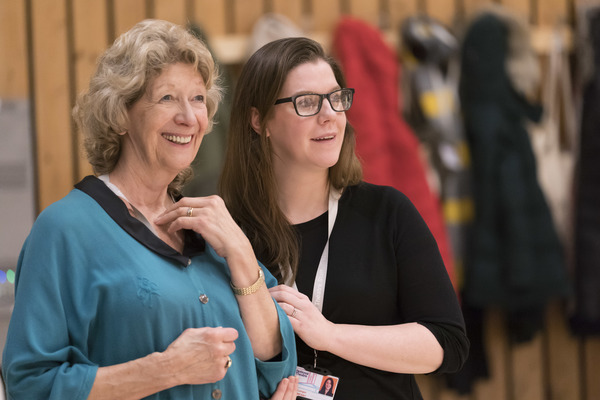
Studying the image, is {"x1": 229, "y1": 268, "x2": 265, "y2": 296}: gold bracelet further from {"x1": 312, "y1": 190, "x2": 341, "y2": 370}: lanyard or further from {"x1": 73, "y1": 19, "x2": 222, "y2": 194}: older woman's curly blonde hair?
{"x1": 73, "y1": 19, "x2": 222, "y2": 194}: older woman's curly blonde hair

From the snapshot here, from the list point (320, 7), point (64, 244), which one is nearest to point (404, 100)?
point (320, 7)

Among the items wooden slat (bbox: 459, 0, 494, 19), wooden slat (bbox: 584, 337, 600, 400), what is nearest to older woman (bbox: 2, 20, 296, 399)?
wooden slat (bbox: 459, 0, 494, 19)

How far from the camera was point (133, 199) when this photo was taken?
1.52 meters

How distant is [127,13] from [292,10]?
76 cm

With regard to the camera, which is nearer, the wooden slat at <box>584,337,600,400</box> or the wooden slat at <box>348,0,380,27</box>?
the wooden slat at <box>348,0,380,27</box>

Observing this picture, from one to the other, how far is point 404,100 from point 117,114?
2.23m

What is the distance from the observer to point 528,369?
3.92 meters

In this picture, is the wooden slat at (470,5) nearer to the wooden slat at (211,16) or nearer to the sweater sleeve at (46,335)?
the wooden slat at (211,16)

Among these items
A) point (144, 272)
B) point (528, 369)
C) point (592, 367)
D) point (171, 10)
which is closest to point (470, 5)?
point (171, 10)

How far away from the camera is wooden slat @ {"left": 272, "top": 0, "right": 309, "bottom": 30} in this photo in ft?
11.2

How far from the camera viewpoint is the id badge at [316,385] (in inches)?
67.1

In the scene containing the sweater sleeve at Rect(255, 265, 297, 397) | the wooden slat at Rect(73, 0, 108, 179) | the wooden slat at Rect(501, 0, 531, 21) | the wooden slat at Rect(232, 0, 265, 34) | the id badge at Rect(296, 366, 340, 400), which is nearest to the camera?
the sweater sleeve at Rect(255, 265, 297, 397)

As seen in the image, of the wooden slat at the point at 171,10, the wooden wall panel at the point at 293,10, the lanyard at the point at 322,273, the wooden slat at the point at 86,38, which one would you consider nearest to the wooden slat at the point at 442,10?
the wooden wall panel at the point at 293,10

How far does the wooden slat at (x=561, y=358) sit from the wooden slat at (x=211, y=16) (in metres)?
2.23
